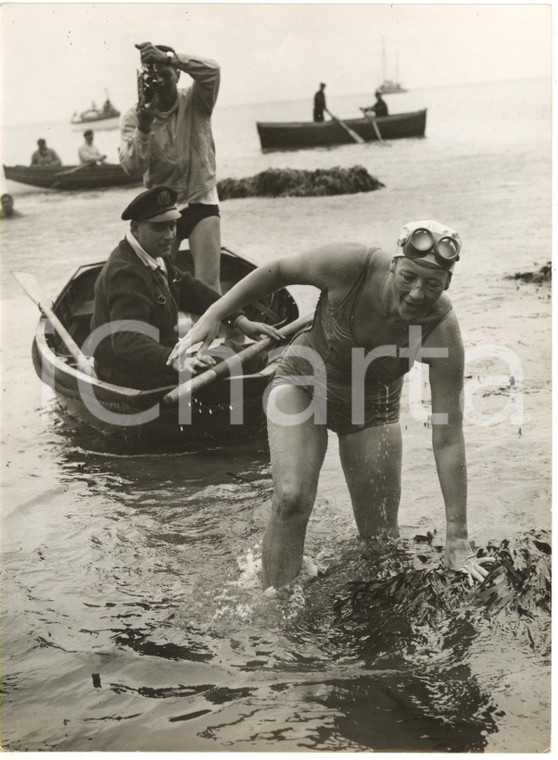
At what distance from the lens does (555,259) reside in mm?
4391

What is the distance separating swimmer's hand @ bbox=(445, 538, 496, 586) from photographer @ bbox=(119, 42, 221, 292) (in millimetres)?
4208

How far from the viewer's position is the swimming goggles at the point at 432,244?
11.0 ft

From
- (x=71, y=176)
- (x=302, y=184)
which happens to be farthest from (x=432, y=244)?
(x=71, y=176)

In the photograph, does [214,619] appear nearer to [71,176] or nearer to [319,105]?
[71,176]

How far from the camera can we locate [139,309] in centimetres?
610

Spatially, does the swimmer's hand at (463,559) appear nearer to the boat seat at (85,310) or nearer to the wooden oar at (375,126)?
the boat seat at (85,310)

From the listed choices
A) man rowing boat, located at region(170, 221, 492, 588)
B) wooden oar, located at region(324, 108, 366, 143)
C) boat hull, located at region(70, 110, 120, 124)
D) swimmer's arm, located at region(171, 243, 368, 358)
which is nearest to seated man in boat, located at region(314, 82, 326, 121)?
wooden oar, located at region(324, 108, 366, 143)

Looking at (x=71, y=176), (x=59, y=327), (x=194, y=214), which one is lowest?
(x=59, y=327)

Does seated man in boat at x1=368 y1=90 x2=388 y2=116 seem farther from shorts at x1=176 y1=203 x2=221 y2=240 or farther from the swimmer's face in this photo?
the swimmer's face

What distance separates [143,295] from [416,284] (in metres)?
3.05

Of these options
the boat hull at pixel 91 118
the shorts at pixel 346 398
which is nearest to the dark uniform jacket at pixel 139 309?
the shorts at pixel 346 398

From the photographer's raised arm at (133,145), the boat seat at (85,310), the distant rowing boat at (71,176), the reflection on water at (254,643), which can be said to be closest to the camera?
the reflection on water at (254,643)

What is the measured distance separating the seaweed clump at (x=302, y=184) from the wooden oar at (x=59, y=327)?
11394 millimetres

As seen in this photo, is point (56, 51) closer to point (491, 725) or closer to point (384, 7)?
point (384, 7)
